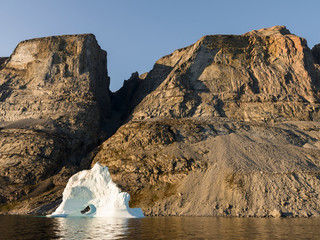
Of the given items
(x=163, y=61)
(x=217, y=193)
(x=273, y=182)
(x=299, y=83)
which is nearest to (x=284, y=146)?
(x=273, y=182)

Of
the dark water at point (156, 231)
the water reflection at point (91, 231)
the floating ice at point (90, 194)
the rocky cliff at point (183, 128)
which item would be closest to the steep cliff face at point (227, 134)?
the rocky cliff at point (183, 128)

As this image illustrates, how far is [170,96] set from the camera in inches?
3509

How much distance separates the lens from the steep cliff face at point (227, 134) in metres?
49.4

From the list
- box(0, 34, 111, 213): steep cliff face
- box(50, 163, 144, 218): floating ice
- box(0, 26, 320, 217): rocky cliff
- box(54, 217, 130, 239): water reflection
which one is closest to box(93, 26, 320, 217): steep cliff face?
box(0, 26, 320, 217): rocky cliff

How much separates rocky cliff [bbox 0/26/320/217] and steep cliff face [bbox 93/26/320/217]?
297 millimetres

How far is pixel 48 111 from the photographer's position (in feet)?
283

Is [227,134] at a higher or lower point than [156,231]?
higher

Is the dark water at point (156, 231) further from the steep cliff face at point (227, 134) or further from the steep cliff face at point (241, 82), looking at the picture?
the steep cliff face at point (241, 82)

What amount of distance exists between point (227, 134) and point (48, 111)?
52.7 metres

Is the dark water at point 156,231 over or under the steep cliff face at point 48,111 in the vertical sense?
under

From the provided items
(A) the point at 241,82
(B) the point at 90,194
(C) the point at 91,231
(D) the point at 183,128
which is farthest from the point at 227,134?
(C) the point at 91,231

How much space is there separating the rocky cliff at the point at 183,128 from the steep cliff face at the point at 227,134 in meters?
0.30

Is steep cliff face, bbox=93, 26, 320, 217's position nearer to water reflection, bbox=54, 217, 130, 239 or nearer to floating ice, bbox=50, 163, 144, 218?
floating ice, bbox=50, 163, 144, 218

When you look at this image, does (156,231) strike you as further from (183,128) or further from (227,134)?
(227,134)
